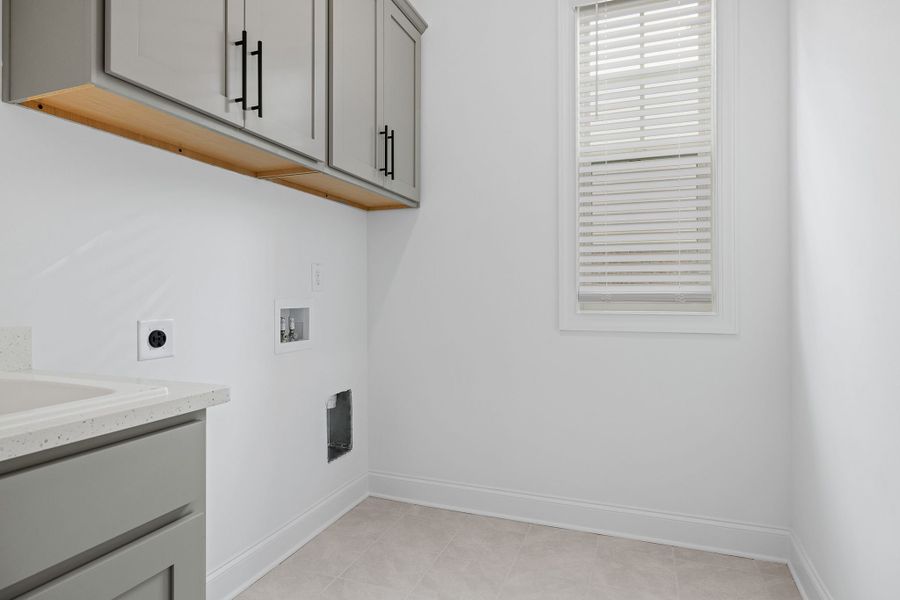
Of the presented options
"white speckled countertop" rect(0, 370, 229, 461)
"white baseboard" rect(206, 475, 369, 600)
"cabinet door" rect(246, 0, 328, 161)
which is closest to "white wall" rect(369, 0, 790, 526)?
"white baseboard" rect(206, 475, 369, 600)

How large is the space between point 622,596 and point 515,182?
5.75 feet

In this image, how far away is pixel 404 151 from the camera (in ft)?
8.19

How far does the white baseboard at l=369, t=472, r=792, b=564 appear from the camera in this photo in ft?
7.12

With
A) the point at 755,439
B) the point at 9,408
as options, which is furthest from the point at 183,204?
the point at 755,439

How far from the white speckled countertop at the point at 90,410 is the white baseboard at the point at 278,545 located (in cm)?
106

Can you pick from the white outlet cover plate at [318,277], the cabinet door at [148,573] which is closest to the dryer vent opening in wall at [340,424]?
the white outlet cover plate at [318,277]

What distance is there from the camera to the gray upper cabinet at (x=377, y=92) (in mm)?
1976

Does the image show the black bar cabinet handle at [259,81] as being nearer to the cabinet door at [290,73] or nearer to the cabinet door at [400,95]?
the cabinet door at [290,73]

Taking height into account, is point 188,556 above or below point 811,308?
below

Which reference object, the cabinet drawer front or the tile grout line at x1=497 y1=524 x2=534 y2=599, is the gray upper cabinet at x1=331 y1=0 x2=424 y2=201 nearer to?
the cabinet drawer front

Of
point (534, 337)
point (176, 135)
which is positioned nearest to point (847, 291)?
point (534, 337)

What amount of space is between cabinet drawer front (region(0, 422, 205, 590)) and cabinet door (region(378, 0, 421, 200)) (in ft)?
5.23

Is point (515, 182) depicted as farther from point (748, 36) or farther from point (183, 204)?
point (183, 204)

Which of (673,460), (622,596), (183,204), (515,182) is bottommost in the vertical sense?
(622,596)
